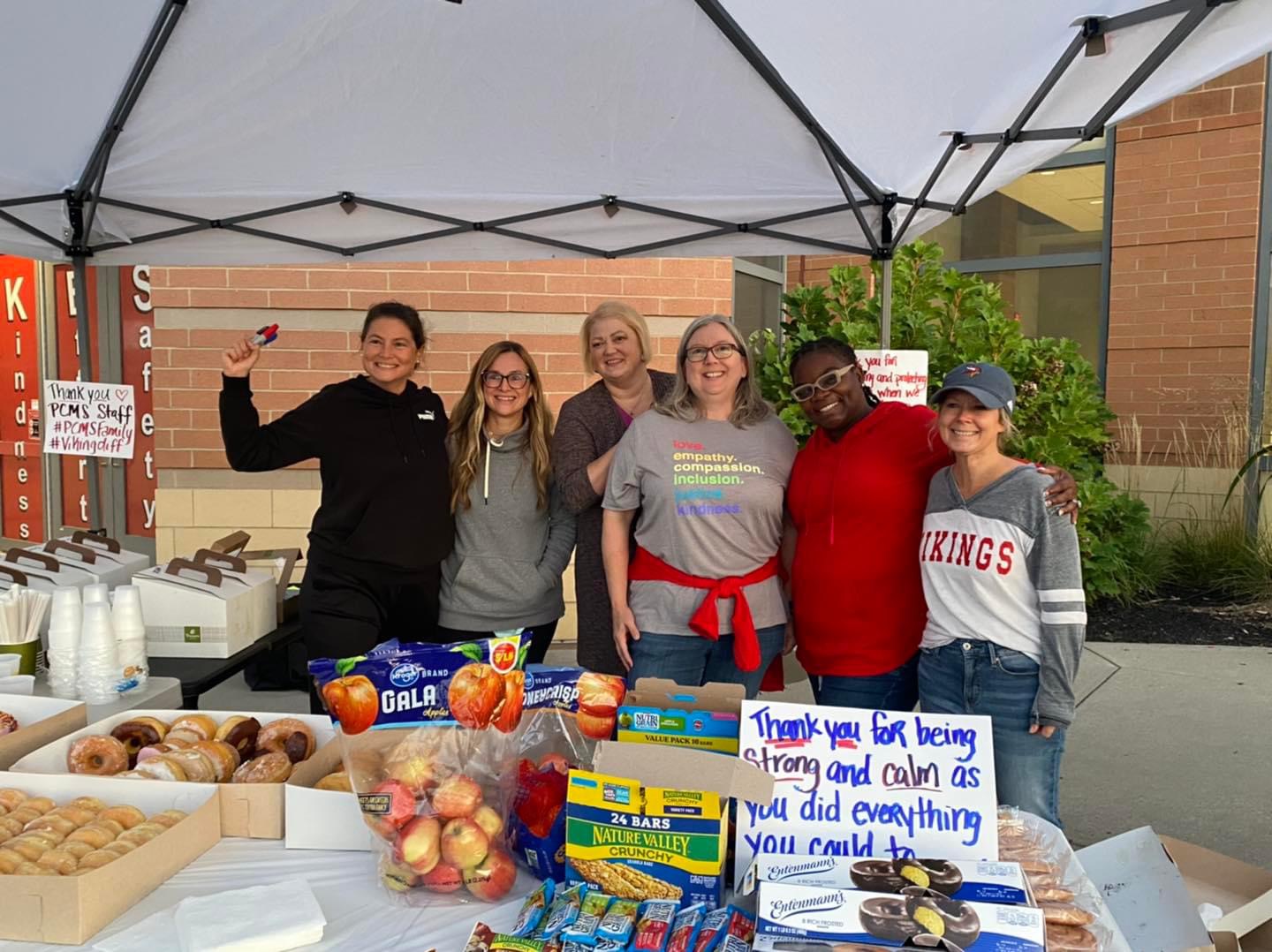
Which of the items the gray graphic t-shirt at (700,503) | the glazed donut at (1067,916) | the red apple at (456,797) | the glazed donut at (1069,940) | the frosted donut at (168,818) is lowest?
the glazed donut at (1069,940)

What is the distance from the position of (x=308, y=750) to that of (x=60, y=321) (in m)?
6.87

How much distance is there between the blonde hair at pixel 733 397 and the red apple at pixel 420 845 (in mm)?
1438

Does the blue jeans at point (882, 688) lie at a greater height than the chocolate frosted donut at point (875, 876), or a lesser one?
lesser

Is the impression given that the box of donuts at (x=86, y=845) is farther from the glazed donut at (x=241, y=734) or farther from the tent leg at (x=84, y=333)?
the tent leg at (x=84, y=333)

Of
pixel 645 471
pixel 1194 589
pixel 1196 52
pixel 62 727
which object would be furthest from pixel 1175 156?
pixel 62 727

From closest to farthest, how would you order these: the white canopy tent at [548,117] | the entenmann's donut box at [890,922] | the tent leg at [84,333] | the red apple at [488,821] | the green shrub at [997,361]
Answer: the entenmann's donut box at [890,922]
the red apple at [488,821]
the white canopy tent at [548,117]
the tent leg at [84,333]
the green shrub at [997,361]

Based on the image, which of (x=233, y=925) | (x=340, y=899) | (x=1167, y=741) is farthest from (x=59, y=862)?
(x=1167, y=741)

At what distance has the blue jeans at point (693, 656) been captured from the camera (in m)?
2.64

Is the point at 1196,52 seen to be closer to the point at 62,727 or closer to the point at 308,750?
the point at 308,750

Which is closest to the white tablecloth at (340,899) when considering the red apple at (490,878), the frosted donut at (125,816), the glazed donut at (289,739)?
the red apple at (490,878)

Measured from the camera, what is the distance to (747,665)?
258 cm

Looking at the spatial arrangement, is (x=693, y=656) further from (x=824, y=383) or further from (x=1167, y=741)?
(x=1167, y=741)

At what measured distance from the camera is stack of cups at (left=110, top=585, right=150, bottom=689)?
2.50 m

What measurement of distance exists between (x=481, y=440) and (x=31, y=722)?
144cm
